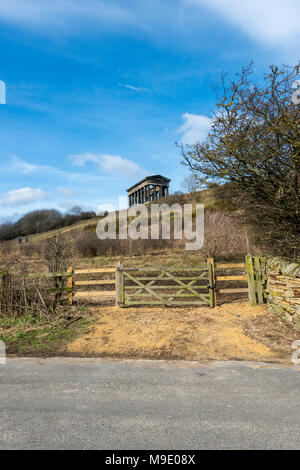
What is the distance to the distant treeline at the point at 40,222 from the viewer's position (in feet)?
201

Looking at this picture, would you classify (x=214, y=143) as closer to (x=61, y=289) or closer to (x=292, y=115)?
(x=292, y=115)

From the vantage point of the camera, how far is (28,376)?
4844 mm

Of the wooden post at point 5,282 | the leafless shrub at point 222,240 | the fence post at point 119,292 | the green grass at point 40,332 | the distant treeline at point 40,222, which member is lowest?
the green grass at point 40,332

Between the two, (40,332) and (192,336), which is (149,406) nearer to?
(192,336)

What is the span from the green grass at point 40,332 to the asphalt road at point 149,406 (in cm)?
106

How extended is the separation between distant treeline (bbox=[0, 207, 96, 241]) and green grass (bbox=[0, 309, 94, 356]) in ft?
185

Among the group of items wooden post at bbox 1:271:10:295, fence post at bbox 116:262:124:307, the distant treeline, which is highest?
the distant treeline

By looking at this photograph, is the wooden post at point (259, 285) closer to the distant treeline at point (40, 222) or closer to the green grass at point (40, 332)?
the green grass at point (40, 332)

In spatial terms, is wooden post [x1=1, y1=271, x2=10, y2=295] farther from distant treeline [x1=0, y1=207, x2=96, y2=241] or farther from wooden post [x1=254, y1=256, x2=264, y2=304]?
distant treeline [x1=0, y1=207, x2=96, y2=241]

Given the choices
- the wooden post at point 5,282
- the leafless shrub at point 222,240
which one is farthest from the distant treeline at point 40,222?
the wooden post at point 5,282

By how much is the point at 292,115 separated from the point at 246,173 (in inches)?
69.3

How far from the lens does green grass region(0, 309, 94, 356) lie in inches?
255

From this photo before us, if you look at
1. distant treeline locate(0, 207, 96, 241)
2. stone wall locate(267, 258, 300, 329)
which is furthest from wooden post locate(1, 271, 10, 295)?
distant treeline locate(0, 207, 96, 241)
